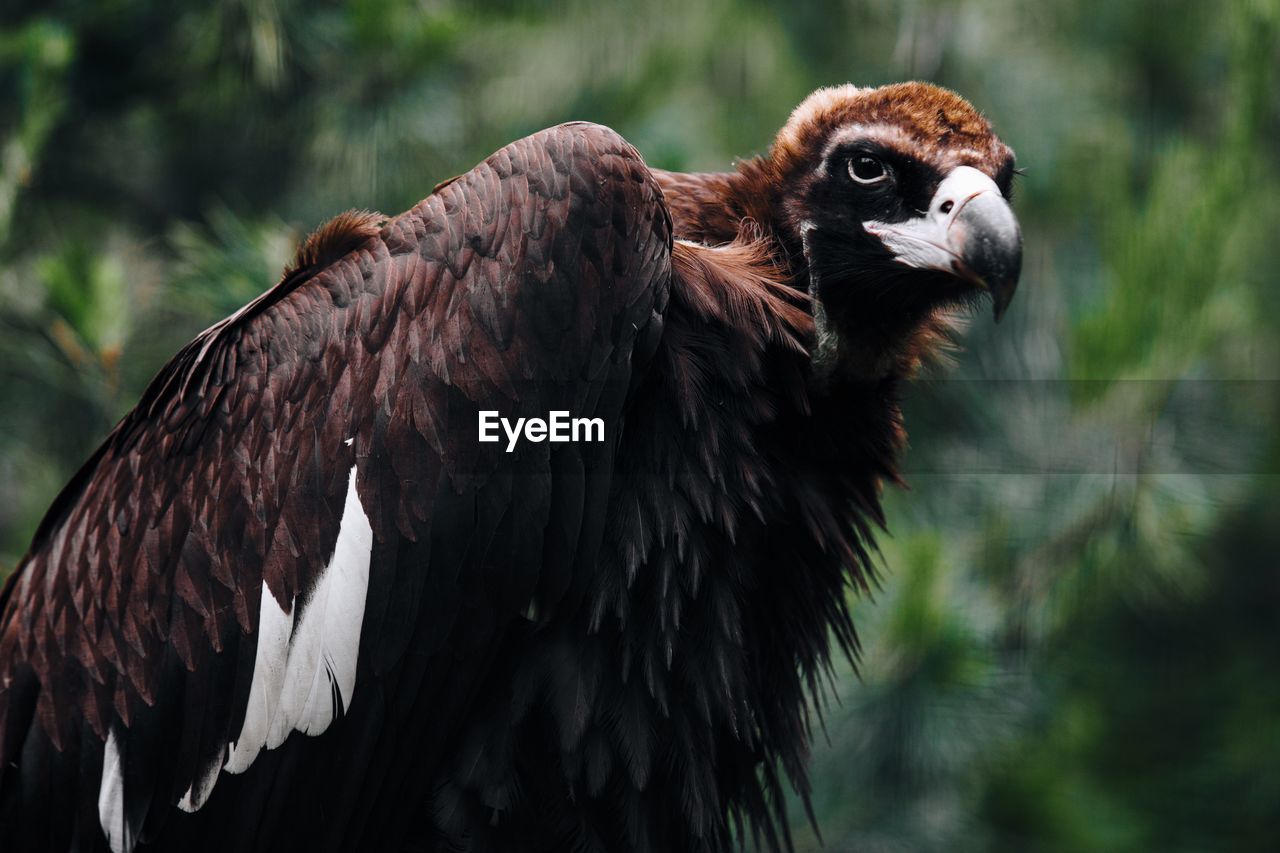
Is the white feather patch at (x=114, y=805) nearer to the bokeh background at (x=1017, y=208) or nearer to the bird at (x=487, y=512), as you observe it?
the bird at (x=487, y=512)

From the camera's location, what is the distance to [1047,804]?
4105 mm

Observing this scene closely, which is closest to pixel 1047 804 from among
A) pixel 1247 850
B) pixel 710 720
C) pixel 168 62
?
pixel 1247 850

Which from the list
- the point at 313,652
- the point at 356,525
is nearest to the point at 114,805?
the point at 313,652

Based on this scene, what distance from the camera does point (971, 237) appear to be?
4.91 ft

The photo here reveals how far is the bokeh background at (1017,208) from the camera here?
2.88 meters

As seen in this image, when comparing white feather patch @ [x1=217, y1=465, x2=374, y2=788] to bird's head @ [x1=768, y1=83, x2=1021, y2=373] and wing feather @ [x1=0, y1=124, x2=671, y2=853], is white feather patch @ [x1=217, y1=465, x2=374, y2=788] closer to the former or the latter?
wing feather @ [x1=0, y1=124, x2=671, y2=853]

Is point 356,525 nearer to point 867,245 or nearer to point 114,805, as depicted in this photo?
point 114,805

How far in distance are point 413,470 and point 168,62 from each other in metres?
2.26

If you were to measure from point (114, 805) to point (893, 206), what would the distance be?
1263mm

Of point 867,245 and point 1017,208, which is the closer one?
point 867,245

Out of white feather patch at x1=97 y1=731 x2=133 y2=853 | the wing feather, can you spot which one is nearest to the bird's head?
the wing feather

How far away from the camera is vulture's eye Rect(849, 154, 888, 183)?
1.61m

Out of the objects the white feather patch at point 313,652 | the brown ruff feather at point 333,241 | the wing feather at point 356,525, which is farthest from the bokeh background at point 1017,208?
the white feather patch at point 313,652

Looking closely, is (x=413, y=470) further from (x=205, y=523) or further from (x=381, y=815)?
(x=381, y=815)
